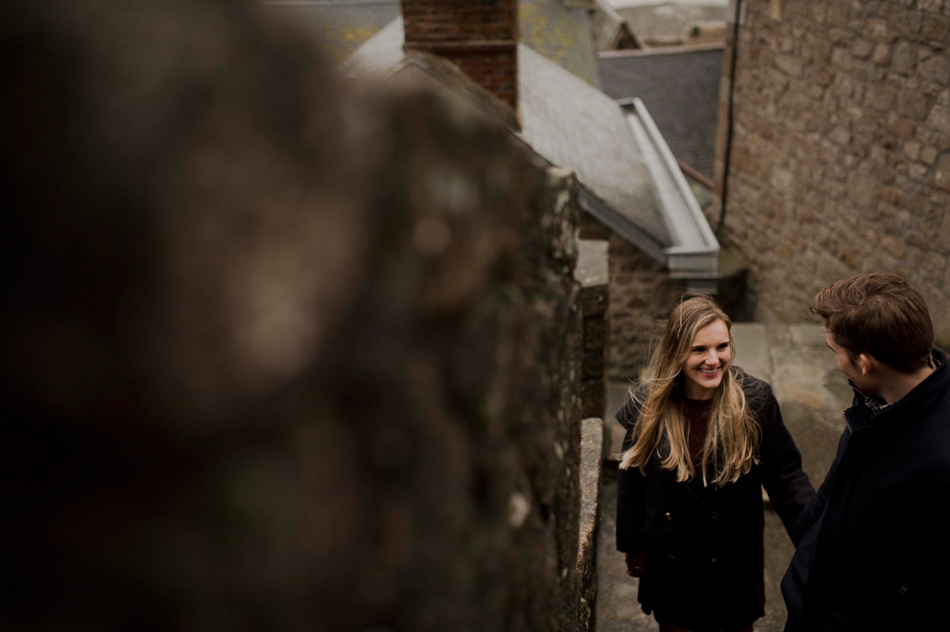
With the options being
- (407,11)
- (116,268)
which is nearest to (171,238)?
(116,268)

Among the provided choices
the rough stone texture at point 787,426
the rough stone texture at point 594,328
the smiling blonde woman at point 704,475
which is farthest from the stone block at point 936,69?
the smiling blonde woman at point 704,475

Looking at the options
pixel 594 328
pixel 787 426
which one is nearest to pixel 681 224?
pixel 787 426

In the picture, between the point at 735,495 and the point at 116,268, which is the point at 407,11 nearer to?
the point at 735,495

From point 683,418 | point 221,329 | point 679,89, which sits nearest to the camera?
point 221,329

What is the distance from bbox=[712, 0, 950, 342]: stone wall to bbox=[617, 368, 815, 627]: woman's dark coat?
12.9 feet

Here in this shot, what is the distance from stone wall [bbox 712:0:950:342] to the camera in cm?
549

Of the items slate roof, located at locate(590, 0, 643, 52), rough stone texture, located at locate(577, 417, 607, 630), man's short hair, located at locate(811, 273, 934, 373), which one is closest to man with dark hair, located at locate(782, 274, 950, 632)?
man's short hair, located at locate(811, 273, 934, 373)

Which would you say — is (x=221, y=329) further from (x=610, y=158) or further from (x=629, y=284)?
→ (x=610, y=158)

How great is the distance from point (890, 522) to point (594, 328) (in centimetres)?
203

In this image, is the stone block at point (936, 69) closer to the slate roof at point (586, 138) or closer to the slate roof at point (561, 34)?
the slate roof at point (586, 138)

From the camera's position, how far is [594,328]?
3.77 metres

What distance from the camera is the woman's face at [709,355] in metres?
2.33

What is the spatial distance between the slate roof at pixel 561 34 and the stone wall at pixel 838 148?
19.3ft

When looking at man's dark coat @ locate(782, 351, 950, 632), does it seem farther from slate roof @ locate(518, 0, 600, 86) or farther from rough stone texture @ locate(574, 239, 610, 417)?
slate roof @ locate(518, 0, 600, 86)
